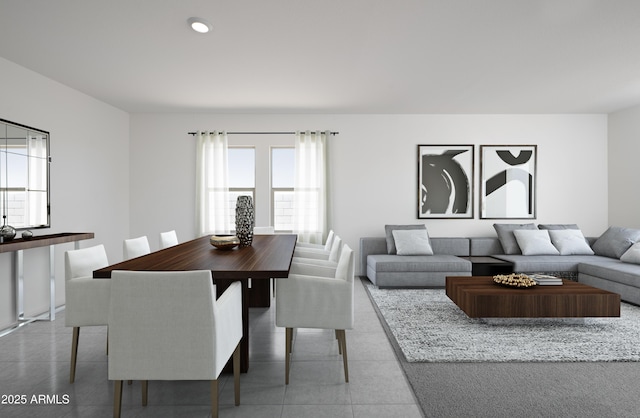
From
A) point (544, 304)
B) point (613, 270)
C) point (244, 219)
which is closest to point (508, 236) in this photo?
point (613, 270)

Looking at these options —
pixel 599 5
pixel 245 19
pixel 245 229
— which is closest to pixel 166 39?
pixel 245 19

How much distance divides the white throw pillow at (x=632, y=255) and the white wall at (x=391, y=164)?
4.48ft

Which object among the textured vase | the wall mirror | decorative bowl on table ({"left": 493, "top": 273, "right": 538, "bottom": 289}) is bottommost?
decorative bowl on table ({"left": 493, "top": 273, "right": 538, "bottom": 289})

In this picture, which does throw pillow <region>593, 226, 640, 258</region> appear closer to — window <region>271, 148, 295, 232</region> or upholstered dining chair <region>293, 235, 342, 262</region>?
upholstered dining chair <region>293, 235, 342, 262</region>

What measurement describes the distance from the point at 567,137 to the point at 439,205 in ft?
8.11

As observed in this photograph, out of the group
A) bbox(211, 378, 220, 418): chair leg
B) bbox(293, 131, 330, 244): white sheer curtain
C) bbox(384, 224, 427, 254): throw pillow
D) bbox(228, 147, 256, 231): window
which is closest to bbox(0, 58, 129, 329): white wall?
bbox(228, 147, 256, 231): window

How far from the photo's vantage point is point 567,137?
582 cm

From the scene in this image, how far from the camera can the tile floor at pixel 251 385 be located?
6.48ft

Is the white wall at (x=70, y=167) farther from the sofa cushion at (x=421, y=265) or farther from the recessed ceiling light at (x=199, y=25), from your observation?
the sofa cushion at (x=421, y=265)

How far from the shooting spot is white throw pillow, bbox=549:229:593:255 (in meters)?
5.15

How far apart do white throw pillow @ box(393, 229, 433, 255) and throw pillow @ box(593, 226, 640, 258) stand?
8.23ft

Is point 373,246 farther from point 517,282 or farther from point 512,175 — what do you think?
point 512,175

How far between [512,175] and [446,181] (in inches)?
44.2

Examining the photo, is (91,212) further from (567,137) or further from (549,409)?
(567,137)
